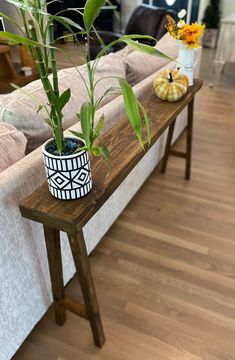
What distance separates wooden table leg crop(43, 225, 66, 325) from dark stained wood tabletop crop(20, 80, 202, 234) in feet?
0.39

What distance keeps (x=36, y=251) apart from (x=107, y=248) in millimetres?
598

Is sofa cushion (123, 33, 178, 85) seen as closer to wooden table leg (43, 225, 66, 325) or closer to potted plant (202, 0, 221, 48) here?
wooden table leg (43, 225, 66, 325)

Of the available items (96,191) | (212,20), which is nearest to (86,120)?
(96,191)

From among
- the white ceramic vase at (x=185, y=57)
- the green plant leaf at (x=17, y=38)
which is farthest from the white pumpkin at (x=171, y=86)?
the green plant leaf at (x=17, y=38)

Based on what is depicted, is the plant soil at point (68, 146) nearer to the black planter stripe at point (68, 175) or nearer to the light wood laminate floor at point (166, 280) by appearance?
the black planter stripe at point (68, 175)

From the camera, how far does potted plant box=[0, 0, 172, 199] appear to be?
0.65 metres

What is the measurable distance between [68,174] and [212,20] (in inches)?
205

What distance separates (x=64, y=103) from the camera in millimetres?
823

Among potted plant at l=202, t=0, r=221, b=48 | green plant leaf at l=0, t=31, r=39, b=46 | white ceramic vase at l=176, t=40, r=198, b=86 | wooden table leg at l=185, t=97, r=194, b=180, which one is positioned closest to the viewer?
green plant leaf at l=0, t=31, r=39, b=46

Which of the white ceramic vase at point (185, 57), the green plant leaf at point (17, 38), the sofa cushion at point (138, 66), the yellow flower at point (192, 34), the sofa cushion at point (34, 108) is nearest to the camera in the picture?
the green plant leaf at point (17, 38)

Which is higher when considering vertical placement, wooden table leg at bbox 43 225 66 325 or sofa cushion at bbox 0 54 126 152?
sofa cushion at bbox 0 54 126 152

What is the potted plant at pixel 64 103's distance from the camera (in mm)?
654

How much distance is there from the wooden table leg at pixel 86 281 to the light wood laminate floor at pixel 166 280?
0.12m

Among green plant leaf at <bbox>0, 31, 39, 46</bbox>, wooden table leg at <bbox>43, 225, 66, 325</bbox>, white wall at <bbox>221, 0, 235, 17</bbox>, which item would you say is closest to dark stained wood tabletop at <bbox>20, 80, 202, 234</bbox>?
wooden table leg at <bbox>43, 225, 66, 325</bbox>
